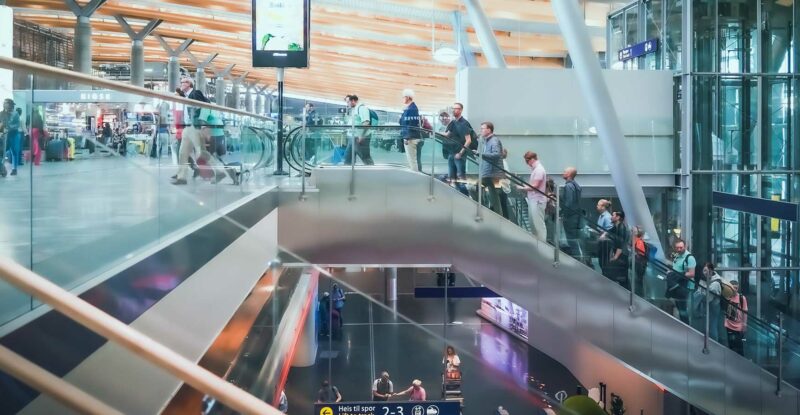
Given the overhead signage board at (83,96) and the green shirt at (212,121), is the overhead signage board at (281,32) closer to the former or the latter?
the green shirt at (212,121)

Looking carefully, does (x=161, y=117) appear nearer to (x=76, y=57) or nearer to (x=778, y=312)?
(x=778, y=312)

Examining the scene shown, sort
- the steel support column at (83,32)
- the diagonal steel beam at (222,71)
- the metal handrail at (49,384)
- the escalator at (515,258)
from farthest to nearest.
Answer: the diagonal steel beam at (222,71)
the steel support column at (83,32)
the escalator at (515,258)
the metal handrail at (49,384)

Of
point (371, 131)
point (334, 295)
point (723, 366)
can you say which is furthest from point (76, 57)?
point (723, 366)

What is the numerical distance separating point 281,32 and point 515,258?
5.10m

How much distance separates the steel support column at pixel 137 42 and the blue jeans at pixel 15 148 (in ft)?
81.5

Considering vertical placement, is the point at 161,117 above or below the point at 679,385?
above

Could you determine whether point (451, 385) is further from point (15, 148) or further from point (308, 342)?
point (15, 148)

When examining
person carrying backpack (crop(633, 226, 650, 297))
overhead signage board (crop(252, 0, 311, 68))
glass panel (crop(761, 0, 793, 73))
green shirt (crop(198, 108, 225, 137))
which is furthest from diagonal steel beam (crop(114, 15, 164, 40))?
person carrying backpack (crop(633, 226, 650, 297))

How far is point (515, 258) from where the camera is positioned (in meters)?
11.4

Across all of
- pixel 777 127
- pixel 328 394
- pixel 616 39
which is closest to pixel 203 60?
pixel 616 39

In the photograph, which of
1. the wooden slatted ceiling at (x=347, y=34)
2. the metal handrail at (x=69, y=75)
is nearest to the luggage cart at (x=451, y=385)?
the wooden slatted ceiling at (x=347, y=34)

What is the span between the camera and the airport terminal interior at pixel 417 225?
3521 millimetres

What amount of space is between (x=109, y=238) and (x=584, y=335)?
8.30 meters

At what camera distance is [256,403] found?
1698mm
